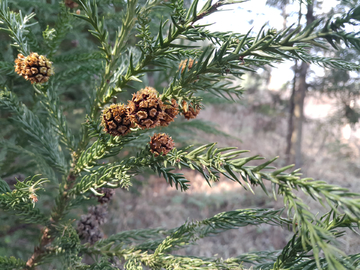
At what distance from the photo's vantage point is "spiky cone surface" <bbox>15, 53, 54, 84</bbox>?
2.91 ft

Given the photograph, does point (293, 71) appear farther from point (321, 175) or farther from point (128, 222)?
point (128, 222)

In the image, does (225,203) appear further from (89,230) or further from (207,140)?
A: (89,230)

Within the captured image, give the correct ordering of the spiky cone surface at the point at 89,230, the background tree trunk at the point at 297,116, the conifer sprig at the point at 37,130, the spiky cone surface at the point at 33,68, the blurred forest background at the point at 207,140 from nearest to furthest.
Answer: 1. the spiky cone surface at the point at 33,68
2. the conifer sprig at the point at 37,130
3. the spiky cone surface at the point at 89,230
4. the blurred forest background at the point at 207,140
5. the background tree trunk at the point at 297,116

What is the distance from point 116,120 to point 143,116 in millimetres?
104

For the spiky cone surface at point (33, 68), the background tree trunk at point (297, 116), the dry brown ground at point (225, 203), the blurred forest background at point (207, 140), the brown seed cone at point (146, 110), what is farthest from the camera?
the background tree trunk at point (297, 116)

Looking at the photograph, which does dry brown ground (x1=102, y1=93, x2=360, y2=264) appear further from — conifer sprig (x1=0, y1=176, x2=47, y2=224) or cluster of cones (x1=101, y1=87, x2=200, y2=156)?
cluster of cones (x1=101, y1=87, x2=200, y2=156)

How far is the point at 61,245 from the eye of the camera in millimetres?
1049

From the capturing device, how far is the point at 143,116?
2.30ft

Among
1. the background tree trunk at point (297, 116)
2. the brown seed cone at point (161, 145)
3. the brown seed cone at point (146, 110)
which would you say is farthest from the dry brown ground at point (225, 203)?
the brown seed cone at point (146, 110)

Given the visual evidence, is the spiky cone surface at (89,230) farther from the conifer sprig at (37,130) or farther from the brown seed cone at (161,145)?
the brown seed cone at (161,145)

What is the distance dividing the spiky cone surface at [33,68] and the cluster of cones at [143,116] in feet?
1.17

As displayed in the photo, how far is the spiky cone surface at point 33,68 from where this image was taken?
2.91 ft

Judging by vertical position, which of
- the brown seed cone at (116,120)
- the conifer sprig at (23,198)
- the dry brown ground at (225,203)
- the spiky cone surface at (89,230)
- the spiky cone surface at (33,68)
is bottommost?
the dry brown ground at (225,203)

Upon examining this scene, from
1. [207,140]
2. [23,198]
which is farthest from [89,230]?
[207,140]
